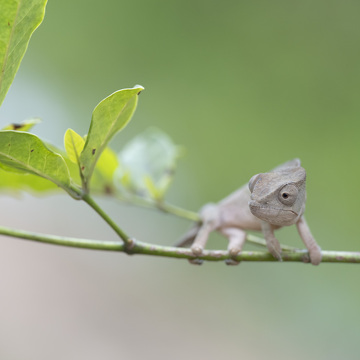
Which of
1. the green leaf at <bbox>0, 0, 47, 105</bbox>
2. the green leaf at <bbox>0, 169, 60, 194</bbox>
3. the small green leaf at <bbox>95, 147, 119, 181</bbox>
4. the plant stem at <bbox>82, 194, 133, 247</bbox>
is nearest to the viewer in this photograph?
the green leaf at <bbox>0, 0, 47, 105</bbox>

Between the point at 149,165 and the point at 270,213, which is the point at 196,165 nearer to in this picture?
the point at 149,165

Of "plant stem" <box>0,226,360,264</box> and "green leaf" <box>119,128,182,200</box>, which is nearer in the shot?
"plant stem" <box>0,226,360,264</box>

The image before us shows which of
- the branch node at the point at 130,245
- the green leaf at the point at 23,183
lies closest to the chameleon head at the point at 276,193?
the branch node at the point at 130,245

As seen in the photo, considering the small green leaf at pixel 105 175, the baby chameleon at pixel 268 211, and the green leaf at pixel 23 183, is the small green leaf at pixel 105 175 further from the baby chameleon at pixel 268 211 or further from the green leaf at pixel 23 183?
the baby chameleon at pixel 268 211

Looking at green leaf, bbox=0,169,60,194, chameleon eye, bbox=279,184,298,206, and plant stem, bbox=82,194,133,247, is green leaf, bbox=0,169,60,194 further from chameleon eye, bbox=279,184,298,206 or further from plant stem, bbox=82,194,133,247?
chameleon eye, bbox=279,184,298,206

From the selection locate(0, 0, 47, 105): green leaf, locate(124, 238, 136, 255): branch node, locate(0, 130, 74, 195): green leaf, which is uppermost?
locate(0, 0, 47, 105): green leaf

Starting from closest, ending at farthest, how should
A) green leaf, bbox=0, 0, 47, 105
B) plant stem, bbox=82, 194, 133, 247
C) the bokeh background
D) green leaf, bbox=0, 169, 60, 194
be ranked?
1. green leaf, bbox=0, 0, 47, 105
2. plant stem, bbox=82, 194, 133, 247
3. green leaf, bbox=0, 169, 60, 194
4. the bokeh background

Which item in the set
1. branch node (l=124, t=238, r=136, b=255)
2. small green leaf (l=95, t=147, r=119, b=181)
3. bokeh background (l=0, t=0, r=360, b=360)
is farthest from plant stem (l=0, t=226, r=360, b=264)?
bokeh background (l=0, t=0, r=360, b=360)
